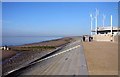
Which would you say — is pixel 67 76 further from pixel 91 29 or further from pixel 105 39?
pixel 91 29

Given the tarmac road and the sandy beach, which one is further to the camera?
the tarmac road

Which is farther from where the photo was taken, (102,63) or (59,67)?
(102,63)

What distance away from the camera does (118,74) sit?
11.9 meters

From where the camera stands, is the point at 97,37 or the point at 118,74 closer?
the point at 118,74

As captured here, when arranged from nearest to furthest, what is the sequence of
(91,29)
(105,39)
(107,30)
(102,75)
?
(102,75) → (105,39) → (107,30) → (91,29)

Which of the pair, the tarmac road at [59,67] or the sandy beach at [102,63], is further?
the tarmac road at [59,67]

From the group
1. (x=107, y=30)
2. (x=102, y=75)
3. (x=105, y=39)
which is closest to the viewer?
(x=102, y=75)

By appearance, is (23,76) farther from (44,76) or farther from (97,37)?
(97,37)

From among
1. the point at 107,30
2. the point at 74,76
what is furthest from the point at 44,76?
the point at 107,30

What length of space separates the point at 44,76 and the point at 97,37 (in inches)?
2236

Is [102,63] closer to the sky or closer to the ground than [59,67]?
closer to the sky

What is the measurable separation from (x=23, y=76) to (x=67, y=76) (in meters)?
2.15

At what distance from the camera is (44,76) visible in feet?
39.4

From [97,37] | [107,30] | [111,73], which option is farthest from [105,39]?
[111,73]
